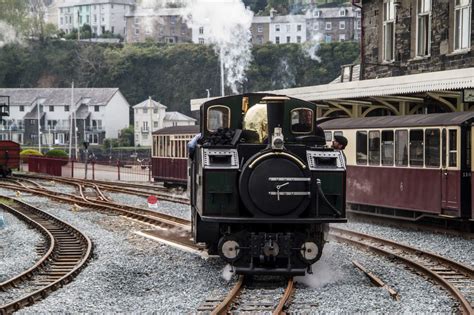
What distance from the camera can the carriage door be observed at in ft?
56.6

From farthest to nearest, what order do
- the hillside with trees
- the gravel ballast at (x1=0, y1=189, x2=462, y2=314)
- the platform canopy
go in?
the hillside with trees
the platform canopy
the gravel ballast at (x1=0, y1=189, x2=462, y2=314)

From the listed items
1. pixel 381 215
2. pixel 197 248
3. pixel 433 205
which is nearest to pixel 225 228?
pixel 197 248

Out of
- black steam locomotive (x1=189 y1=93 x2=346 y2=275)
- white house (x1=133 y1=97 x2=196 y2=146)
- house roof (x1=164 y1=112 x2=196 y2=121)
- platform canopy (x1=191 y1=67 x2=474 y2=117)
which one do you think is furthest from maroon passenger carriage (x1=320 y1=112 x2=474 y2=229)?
white house (x1=133 y1=97 x2=196 y2=146)

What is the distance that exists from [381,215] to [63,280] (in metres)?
10.4

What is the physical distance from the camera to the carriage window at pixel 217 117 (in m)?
12.8

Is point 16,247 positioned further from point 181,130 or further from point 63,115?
point 63,115

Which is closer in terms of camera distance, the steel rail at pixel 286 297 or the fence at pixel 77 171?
the steel rail at pixel 286 297

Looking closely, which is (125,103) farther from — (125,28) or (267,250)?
(267,250)

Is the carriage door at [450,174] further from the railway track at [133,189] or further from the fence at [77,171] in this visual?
the fence at [77,171]

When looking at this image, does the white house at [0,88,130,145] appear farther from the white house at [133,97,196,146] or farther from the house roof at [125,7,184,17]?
the house roof at [125,7,184,17]

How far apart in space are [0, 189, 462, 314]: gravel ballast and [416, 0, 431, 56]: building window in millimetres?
12233

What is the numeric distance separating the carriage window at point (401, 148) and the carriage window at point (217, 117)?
6908mm

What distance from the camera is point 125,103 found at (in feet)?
379

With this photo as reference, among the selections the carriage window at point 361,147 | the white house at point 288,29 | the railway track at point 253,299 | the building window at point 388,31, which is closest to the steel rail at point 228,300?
the railway track at point 253,299
